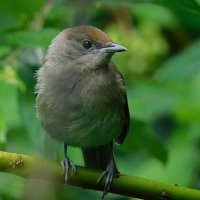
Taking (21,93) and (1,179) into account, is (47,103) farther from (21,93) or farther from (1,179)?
(1,179)

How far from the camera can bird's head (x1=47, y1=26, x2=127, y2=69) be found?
134 inches

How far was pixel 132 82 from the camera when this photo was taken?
573 cm

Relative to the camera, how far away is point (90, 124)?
321 cm

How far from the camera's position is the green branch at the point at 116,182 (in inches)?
83.4

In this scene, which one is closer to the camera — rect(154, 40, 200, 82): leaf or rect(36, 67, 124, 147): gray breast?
rect(36, 67, 124, 147): gray breast

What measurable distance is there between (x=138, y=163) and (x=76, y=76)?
2.21 m

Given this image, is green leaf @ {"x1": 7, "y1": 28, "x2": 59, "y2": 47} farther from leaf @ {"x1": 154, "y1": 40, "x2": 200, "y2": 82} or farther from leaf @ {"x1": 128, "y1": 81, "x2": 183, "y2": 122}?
leaf @ {"x1": 128, "y1": 81, "x2": 183, "y2": 122}

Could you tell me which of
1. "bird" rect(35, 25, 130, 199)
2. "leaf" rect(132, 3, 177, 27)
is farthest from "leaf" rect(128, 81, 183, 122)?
"bird" rect(35, 25, 130, 199)

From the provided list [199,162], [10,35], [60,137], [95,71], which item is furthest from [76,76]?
[199,162]

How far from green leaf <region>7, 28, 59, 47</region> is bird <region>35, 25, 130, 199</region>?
0.29 metres

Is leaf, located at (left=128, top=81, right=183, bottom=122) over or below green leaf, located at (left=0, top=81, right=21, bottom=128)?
below

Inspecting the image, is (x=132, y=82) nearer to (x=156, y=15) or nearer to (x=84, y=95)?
(x=156, y=15)

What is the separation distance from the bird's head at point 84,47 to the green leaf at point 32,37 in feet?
1.56

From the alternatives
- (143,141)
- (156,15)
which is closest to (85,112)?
(143,141)
